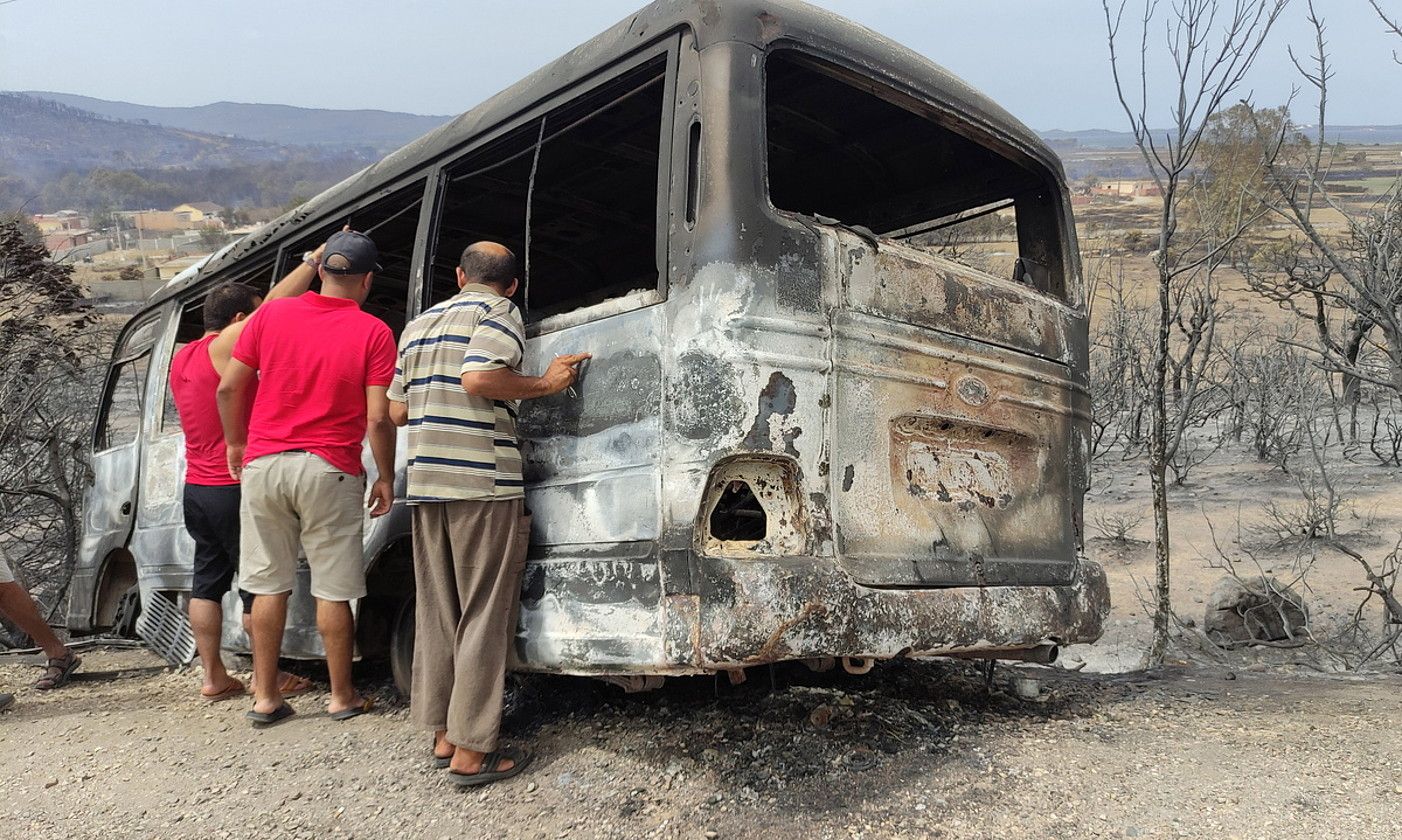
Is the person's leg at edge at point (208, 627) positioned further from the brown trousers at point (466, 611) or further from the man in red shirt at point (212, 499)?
the brown trousers at point (466, 611)

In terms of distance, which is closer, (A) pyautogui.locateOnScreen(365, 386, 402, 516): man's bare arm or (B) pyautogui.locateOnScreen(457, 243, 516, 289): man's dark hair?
(B) pyautogui.locateOnScreen(457, 243, 516, 289): man's dark hair

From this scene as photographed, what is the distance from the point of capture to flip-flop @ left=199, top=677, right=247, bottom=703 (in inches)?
163

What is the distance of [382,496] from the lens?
11.3 feet

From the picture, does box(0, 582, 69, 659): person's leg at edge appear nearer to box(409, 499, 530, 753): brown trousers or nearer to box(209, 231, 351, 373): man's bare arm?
box(209, 231, 351, 373): man's bare arm

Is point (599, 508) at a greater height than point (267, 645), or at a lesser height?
greater

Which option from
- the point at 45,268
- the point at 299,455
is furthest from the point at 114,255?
the point at 299,455

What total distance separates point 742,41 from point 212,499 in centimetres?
301

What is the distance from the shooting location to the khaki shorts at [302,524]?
351 cm

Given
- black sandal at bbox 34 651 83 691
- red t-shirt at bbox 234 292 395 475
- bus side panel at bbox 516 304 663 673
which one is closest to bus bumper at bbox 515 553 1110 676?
bus side panel at bbox 516 304 663 673

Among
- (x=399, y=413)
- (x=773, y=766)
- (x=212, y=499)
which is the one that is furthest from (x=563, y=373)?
(x=212, y=499)

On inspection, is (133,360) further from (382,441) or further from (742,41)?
(742,41)

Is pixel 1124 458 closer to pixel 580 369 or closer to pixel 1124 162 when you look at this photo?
pixel 580 369

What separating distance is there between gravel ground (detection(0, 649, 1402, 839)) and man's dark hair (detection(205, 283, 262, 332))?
1690 millimetres

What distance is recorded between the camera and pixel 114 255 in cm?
7912
